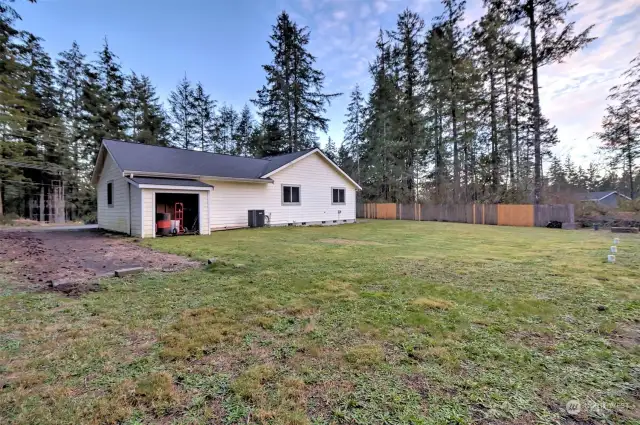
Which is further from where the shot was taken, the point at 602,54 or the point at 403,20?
the point at 403,20

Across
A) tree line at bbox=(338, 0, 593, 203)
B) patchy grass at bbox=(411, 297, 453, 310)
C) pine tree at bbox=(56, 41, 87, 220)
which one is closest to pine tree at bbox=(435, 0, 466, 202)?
tree line at bbox=(338, 0, 593, 203)

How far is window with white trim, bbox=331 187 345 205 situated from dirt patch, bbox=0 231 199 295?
35.8 ft

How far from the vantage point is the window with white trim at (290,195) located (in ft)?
49.2

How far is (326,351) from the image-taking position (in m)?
2.35

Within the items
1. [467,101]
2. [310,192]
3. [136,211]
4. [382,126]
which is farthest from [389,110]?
[136,211]

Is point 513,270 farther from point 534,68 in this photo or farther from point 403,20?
point 403,20

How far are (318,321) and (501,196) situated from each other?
19.8 m

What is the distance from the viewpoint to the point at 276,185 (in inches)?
576

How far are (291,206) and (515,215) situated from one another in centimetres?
Result: 1278

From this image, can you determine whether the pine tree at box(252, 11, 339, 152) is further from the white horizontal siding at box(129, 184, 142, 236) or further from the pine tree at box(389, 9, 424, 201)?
the white horizontal siding at box(129, 184, 142, 236)

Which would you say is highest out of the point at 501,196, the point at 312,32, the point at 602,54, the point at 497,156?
the point at 312,32

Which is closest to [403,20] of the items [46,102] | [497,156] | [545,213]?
[497,156]

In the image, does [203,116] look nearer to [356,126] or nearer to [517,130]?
[356,126]

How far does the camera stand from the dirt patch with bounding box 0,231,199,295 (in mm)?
4373
